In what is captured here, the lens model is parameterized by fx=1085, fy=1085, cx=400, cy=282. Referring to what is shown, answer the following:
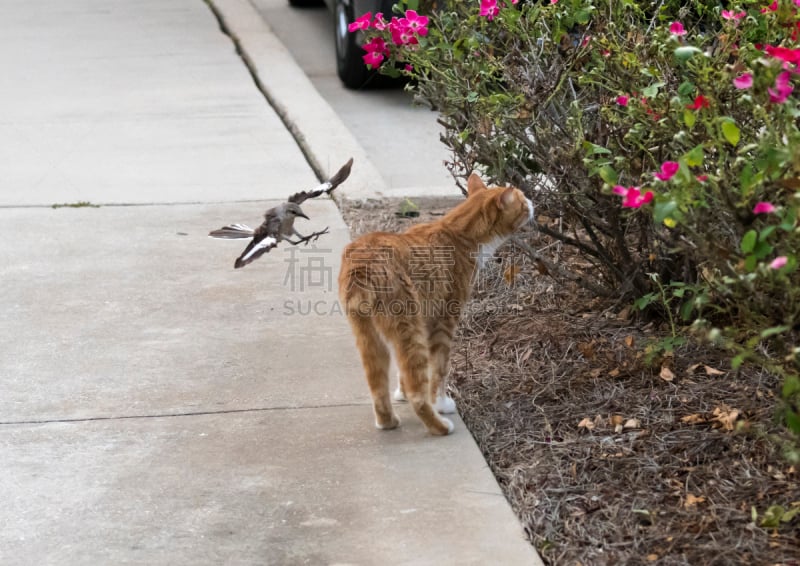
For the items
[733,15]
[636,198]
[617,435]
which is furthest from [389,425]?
[733,15]

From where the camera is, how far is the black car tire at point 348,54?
10453 mm

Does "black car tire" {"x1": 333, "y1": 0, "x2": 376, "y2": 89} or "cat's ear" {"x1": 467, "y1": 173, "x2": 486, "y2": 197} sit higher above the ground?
"cat's ear" {"x1": 467, "y1": 173, "x2": 486, "y2": 197}

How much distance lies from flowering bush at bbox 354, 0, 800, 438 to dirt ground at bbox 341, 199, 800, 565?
234 millimetres

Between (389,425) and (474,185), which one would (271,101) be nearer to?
(474,185)

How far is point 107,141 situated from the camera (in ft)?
27.7

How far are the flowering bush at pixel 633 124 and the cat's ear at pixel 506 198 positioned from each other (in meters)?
0.28

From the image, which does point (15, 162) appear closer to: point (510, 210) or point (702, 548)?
point (510, 210)

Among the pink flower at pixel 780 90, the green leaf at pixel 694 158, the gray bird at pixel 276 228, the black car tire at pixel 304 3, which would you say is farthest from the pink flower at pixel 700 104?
the black car tire at pixel 304 3

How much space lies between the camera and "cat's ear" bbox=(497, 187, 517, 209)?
4621mm

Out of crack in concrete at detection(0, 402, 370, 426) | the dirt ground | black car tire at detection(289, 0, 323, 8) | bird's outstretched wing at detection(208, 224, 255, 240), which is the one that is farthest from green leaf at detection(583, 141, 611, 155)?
black car tire at detection(289, 0, 323, 8)

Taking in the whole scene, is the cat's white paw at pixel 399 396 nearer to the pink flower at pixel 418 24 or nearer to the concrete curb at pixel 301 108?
the pink flower at pixel 418 24

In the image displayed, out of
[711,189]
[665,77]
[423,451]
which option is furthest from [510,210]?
[711,189]

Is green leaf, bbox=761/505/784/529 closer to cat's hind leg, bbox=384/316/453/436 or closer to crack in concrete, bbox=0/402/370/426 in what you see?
cat's hind leg, bbox=384/316/453/436

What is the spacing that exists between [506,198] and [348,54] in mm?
6277
